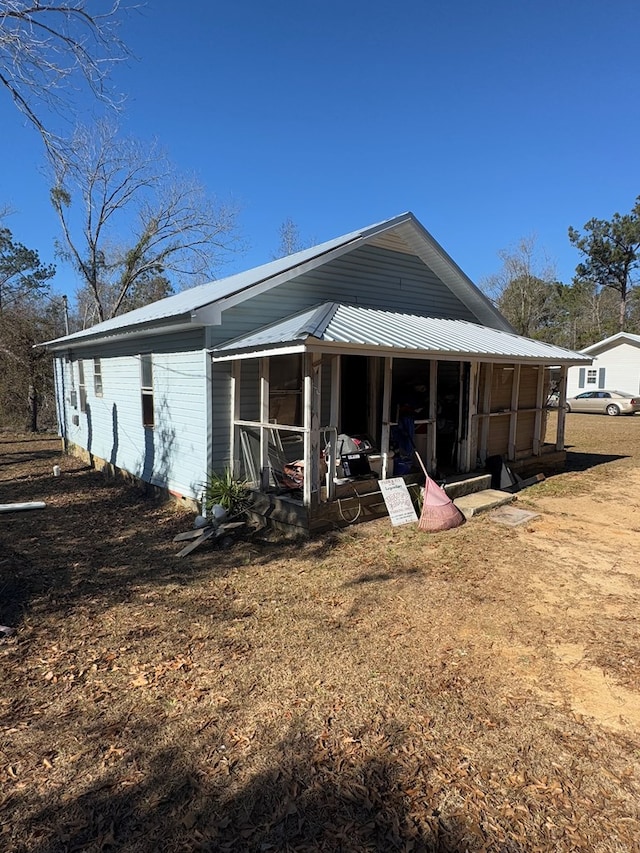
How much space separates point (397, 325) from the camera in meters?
8.05

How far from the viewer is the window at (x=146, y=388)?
361 inches

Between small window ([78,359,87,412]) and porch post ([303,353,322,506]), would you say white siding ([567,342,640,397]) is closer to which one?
small window ([78,359,87,412])

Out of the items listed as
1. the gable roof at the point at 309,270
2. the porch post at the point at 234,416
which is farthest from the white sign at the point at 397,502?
the gable roof at the point at 309,270

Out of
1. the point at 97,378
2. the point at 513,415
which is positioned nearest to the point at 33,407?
the point at 97,378

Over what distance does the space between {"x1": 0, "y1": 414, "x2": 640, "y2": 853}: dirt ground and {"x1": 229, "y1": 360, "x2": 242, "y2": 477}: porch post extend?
1598 mm

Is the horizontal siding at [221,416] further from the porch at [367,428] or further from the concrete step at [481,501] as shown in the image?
the concrete step at [481,501]

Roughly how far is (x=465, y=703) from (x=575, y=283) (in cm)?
4621

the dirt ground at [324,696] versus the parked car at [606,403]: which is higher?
the parked car at [606,403]

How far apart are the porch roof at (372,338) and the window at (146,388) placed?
101 inches

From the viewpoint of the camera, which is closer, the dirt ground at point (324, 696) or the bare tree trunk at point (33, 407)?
the dirt ground at point (324, 696)

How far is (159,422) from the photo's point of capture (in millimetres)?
8797

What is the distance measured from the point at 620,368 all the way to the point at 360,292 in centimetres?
2754

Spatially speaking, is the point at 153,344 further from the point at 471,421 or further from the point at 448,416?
the point at 448,416

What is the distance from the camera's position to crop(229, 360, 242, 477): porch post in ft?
24.2
